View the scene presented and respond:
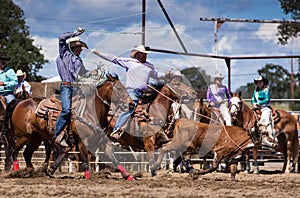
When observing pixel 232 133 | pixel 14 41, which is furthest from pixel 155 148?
pixel 14 41

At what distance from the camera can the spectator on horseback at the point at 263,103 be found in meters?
15.5

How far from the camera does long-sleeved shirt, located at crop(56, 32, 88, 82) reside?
1053 cm

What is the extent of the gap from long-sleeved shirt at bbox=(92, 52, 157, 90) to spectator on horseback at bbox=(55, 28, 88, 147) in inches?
25.0

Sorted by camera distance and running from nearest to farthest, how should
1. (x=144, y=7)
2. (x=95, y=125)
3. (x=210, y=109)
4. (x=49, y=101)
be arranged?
1. (x=95, y=125)
2. (x=49, y=101)
3. (x=210, y=109)
4. (x=144, y=7)

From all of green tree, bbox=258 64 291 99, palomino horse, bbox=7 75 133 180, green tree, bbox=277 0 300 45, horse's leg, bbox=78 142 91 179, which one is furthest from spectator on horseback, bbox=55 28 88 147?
green tree, bbox=258 64 291 99

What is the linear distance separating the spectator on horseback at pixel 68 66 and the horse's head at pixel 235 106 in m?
5.02

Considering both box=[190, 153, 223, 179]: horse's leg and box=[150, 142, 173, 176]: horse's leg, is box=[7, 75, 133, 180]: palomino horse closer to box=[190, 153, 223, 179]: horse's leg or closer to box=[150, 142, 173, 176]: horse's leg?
box=[150, 142, 173, 176]: horse's leg

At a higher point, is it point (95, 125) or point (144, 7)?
point (144, 7)

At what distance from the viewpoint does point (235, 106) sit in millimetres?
14602

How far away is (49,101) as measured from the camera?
11.3m

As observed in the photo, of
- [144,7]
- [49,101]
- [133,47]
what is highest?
[144,7]

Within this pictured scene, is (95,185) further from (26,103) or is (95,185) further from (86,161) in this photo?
(26,103)

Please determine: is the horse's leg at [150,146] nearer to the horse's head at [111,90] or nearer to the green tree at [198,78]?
the horse's head at [111,90]

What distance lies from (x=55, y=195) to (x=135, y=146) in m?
3.97
